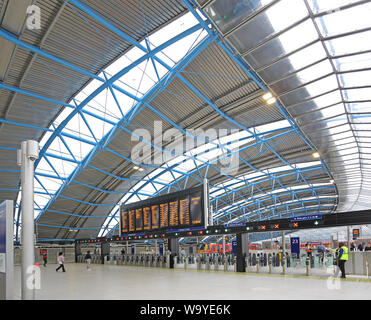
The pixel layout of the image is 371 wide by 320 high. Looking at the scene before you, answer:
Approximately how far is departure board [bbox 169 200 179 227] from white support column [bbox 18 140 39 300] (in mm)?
13225

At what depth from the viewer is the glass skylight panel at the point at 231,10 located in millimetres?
10797

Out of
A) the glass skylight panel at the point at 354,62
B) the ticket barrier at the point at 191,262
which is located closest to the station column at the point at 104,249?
the ticket barrier at the point at 191,262

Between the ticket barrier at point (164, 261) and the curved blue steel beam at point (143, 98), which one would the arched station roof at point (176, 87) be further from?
the ticket barrier at point (164, 261)

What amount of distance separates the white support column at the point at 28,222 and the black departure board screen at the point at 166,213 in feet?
39.6

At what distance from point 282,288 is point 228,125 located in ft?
49.9

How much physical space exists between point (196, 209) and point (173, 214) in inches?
93.1

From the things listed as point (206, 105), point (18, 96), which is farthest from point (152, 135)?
point (18, 96)

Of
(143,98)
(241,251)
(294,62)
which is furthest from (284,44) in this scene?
(241,251)

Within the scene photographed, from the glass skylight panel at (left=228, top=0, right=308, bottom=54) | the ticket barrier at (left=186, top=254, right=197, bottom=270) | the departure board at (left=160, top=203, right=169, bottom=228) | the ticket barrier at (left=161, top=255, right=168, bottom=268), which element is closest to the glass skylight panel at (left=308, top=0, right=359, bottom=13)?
the glass skylight panel at (left=228, top=0, right=308, bottom=54)

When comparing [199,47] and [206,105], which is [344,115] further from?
[199,47]

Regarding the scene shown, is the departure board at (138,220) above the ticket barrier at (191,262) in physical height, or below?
above

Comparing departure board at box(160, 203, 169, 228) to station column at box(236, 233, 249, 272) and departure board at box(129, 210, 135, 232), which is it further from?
station column at box(236, 233, 249, 272)
